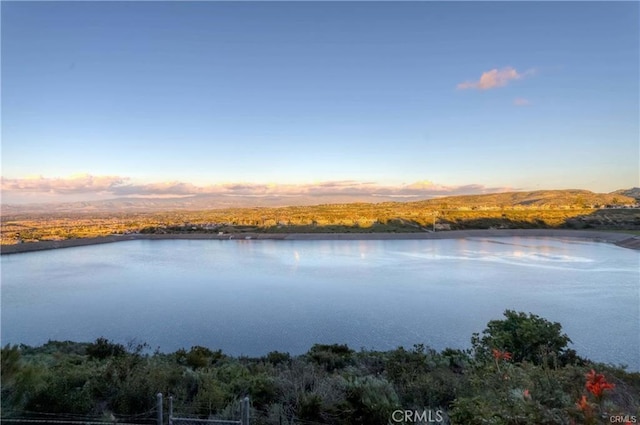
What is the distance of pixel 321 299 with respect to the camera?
14531 millimetres

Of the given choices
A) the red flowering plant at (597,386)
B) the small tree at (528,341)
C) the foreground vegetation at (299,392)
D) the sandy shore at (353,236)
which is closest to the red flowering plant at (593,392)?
the red flowering plant at (597,386)

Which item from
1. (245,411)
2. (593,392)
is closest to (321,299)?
(245,411)

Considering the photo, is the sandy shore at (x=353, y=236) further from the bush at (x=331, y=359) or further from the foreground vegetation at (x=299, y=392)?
the foreground vegetation at (x=299, y=392)

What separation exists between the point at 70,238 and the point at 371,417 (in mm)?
46927

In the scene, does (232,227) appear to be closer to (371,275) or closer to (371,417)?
(371,275)

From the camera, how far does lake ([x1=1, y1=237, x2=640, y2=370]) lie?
9953mm

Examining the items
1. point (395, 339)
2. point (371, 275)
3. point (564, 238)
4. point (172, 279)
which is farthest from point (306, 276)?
point (564, 238)

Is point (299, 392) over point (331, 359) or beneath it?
over

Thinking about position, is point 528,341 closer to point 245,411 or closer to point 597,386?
point 597,386

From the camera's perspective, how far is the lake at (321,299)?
9953 mm

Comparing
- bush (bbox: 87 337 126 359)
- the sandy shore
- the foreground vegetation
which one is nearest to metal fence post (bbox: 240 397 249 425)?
the foreground vegetation

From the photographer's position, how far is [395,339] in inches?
375

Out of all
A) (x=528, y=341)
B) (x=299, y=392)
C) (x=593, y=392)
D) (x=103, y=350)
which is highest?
(x=593, y=392)

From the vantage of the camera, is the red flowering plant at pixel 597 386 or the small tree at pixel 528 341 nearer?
the red flowering plant at pixel 597 386
